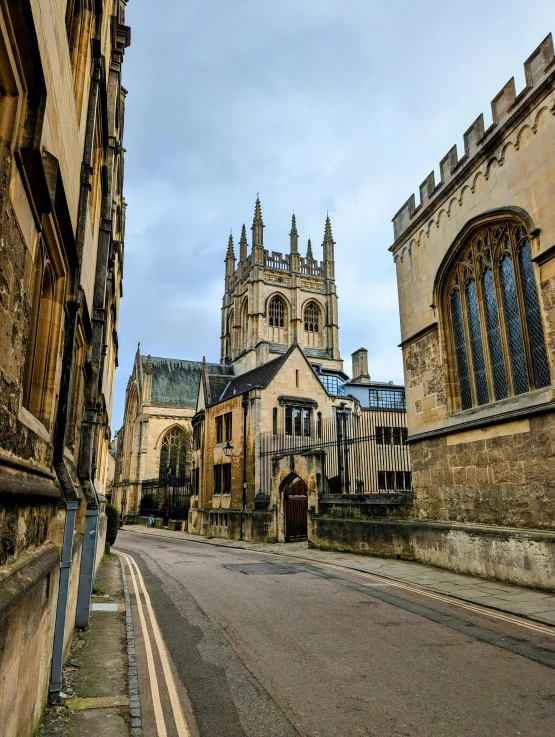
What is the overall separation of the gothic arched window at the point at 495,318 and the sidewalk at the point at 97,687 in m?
9.61

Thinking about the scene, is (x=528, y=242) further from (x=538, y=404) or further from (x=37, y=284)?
(x=37, y=284)

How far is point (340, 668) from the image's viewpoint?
565 centimetres

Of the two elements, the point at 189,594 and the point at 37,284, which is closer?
the point at 37,284

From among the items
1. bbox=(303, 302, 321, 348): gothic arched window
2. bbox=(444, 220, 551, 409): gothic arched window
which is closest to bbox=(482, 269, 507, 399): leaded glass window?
bbox=(444, 220, 551, 409): gothic arched window

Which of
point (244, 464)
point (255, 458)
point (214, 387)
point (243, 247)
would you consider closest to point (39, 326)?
point (255, 458)

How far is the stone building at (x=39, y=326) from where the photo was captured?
291 centimetres

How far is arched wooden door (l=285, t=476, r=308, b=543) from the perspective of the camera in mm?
22625

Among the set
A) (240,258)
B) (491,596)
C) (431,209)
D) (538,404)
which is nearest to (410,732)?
(491,596)

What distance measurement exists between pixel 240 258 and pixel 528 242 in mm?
62913

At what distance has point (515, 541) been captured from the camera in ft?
34.6

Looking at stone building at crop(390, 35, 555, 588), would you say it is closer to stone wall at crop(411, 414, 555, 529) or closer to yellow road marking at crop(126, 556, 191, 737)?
stone wall at crop(411, 414, 555, 529)

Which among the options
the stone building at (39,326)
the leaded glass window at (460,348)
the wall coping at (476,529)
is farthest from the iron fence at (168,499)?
the stone building at (39,326)

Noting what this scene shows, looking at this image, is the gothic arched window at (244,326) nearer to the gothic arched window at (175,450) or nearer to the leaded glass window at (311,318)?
the leaded glass window at (311,318)

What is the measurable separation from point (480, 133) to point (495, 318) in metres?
4.83
